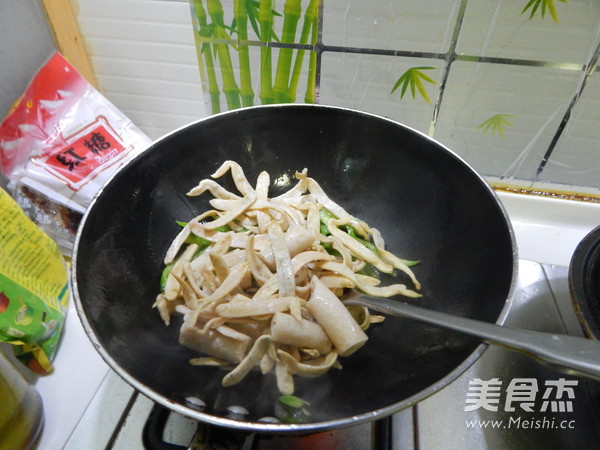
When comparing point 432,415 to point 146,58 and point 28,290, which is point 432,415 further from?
point 146,58

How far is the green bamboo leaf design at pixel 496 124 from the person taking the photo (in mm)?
1015

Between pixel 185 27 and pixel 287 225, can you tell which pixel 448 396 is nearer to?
pixel 287 225

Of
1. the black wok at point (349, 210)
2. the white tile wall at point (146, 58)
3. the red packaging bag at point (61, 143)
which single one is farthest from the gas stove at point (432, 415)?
the white tile wall at point (146, 58)

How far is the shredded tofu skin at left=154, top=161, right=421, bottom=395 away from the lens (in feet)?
2.26

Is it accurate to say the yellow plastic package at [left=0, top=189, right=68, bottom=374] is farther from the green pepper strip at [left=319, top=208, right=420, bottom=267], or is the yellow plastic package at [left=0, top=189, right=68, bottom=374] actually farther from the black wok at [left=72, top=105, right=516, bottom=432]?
the green pepper strip at [left=319, top=208, right=420, bottom=267]

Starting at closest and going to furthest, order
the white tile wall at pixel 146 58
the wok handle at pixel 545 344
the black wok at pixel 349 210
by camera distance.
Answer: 1. the wok handle at pixel 545 344
2. the black wok at pixel 349 210
3. the white tile wall at pixel 146 58

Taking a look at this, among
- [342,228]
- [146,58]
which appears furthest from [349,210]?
[146,58]

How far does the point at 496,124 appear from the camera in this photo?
103cm

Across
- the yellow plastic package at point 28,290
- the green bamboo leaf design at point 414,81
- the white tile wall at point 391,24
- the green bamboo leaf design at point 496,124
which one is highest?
the white tile wall at point 391,24

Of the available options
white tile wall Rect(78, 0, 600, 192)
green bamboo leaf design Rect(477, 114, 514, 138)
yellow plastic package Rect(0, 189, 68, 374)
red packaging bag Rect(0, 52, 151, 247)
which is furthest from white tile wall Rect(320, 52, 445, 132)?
yellow plastic package Rect(0, 189, 68, 374)

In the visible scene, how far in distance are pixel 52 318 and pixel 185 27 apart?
719mm

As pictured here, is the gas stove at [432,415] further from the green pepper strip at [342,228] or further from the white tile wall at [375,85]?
the white tile wall at [375,85]

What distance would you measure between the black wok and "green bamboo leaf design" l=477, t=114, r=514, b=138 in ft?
0.99

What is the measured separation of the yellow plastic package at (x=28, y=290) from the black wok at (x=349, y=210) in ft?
0.69
